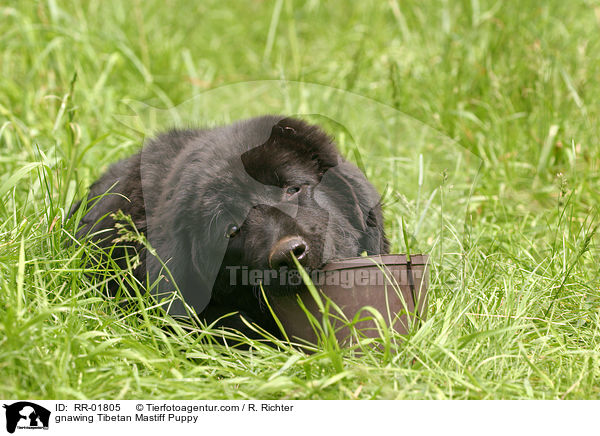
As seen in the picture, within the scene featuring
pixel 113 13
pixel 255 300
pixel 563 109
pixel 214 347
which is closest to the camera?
pixel 214 347

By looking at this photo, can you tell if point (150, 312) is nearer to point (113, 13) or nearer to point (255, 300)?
point (255, 300)

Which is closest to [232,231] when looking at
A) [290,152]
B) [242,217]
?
[242,217]

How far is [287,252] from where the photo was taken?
2379mm

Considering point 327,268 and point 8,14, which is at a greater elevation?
point 8,14

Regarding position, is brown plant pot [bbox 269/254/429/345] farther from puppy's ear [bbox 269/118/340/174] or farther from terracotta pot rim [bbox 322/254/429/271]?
puppy's ear [bbox 269/118/340/174]

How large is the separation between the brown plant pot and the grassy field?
4.2 inches

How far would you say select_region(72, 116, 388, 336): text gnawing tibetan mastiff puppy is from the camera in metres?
2.63

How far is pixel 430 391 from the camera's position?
2.22 meters
